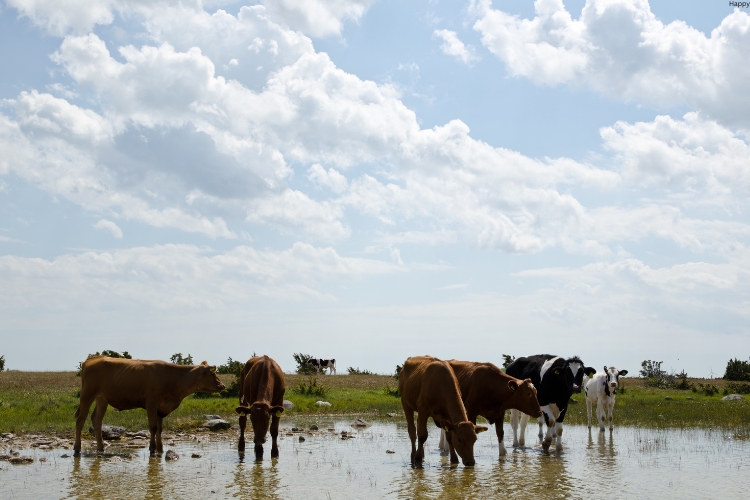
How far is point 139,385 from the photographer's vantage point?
16.8 metres

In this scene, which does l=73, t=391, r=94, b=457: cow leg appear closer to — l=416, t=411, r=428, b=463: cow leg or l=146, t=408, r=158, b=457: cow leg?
l=146, t=408, r=158, b=457: cow leg

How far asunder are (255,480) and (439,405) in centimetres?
378

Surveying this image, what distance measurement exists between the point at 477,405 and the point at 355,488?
13.4 ft

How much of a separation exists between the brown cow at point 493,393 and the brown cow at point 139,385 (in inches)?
234

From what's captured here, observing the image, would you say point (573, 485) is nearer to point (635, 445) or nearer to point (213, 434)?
point (635, 445)

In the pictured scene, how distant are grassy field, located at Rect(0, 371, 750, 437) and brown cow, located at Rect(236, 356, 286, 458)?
5788 mm

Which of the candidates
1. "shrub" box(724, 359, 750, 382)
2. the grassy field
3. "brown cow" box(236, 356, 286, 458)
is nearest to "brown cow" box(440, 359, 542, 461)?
"brown cow" box(236, 356, 286, 458)

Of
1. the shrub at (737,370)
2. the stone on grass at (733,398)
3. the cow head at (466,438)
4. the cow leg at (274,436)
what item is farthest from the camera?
the shrub at (737,370)

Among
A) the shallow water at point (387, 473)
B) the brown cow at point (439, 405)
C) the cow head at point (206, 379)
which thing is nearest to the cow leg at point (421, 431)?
the brown cow at point (439, 405)

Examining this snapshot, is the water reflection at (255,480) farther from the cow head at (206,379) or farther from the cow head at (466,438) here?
the cow head at (466,438)

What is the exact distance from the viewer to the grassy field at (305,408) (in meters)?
22.4

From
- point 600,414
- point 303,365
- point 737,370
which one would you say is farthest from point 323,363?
point 600,414

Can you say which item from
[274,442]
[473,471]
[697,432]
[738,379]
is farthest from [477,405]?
[738,379]

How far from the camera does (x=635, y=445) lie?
60.1 feet
